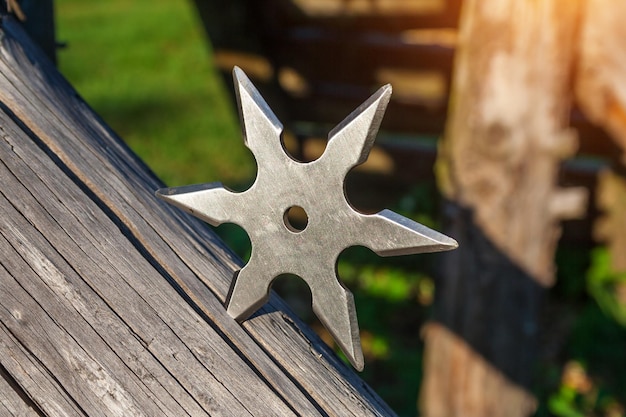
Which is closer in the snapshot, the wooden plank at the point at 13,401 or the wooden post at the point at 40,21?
the wooden plank at the point at 13,401

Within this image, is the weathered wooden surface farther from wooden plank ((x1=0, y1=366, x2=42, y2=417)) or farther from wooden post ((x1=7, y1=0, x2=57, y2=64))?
wooden post ((x1=7, y1=0, x2=57, y2=64))

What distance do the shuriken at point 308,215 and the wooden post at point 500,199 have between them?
5.35 ft

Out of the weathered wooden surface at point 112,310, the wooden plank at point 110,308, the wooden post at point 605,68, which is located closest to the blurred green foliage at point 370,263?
the wooden post at point 605,68

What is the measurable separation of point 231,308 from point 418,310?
3603mm

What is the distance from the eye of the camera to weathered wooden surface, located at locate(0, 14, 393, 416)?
3.56ft

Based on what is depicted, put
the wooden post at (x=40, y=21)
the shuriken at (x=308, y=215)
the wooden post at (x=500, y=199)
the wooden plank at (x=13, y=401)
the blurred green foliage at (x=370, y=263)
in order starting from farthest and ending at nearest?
1. the blurred green foliage at (x=370, y=263)
2. the wooden post at (x=500, y=199)
3. the wooden post at (x=40, y=21)
4. the shuriken at (x=308, y=215)
5. the wooden plank at (x=13, y=401)

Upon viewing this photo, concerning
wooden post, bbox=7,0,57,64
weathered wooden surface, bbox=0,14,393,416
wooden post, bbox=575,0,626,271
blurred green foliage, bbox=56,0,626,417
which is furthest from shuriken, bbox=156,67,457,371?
blurred green foliage, bbox=56,0,626,417

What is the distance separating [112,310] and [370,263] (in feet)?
13.2

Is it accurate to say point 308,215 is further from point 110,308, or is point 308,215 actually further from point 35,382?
point 35,382

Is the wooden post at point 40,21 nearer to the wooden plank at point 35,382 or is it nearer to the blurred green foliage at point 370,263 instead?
the wooden plank at point 35,382

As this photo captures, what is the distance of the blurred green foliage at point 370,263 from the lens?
3996 mm

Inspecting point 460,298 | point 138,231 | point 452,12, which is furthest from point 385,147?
point 138,231

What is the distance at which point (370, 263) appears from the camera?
5086mm

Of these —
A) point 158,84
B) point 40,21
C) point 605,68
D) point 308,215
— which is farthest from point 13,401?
point 158,84
